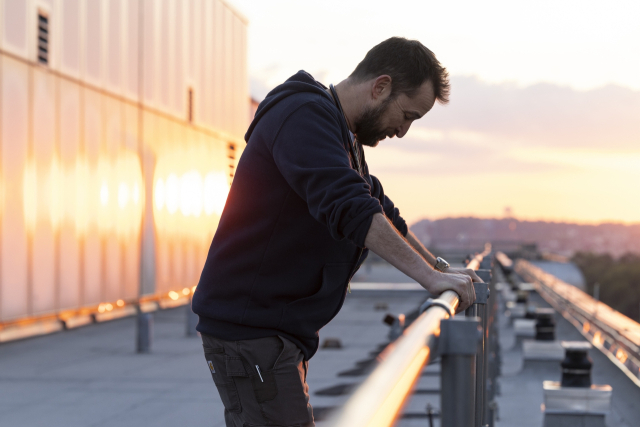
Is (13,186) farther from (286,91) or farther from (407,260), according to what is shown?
(407,260)

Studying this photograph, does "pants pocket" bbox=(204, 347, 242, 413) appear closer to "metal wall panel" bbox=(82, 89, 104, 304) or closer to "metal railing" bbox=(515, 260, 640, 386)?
"metal railing" bbox=(515, 260, 640, 386)

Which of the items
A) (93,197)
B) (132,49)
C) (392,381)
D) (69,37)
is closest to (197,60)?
(132,49)

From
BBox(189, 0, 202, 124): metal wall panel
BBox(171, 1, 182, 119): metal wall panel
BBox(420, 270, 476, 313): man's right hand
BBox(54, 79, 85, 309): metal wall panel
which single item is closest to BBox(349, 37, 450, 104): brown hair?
BBox(420, 270, 476, 313): man's right hand

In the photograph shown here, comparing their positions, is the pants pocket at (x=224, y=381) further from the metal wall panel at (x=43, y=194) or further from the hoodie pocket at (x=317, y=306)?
the metal wall panel at (x=43, y=194)

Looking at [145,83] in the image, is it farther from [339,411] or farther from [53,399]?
[339,411]

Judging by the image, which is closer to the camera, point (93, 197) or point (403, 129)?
point (403, 129)

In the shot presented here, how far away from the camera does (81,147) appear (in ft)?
50.2

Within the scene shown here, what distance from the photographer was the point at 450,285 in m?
2.17

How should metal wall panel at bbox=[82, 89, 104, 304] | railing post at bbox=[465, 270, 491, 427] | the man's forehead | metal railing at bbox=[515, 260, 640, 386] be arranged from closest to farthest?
the man's forehead → railing post at bbox=[465, 270, 491, 427] → metal railing at bbox=[515, 260, 640, 386] → metal wall panel at bbox=[82, 89, 104, 304]

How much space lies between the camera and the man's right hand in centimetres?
217

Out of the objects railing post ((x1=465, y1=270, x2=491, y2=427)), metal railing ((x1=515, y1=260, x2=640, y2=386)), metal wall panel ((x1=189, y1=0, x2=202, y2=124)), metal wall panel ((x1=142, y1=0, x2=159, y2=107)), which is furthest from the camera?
metal wall panel ((x1=189, y1=0, x2=202, y2=124))

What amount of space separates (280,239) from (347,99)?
0.53 meters

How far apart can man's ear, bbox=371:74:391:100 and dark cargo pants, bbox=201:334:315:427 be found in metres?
0.83

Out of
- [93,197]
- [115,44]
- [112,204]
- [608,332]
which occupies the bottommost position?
[608,332]
